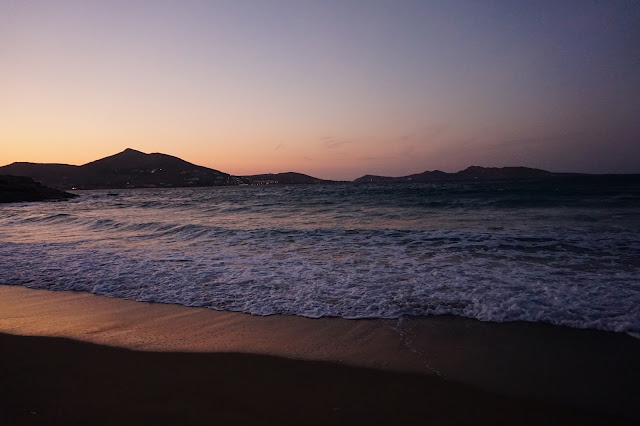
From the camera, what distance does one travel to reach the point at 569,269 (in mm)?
8312

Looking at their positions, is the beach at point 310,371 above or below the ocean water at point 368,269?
below

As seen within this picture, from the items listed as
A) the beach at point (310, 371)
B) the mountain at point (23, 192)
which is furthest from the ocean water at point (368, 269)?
the mountain at point (23, 192)

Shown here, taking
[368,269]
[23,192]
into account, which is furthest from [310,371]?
[23,192]

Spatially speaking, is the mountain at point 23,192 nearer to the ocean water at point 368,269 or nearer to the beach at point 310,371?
the ocean water at point 368,269

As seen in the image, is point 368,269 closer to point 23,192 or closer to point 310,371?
point 310,371

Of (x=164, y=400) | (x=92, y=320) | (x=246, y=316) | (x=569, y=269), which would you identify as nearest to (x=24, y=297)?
(x=92, y=320)

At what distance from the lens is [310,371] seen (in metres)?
4.07

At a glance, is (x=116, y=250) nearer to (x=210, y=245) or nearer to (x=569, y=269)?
(x=210, y=245)

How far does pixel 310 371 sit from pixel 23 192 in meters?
58.0

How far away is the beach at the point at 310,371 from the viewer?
10.8 ft

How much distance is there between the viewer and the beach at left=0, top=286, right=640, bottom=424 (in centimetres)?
330

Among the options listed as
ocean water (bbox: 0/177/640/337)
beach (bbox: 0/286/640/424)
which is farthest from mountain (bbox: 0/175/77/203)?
beach (bbox: 0/286/640/424)

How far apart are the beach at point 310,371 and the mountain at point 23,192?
51.3 m

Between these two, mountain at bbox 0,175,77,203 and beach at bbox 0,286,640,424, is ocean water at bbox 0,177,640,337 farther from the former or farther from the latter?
mountain at bbox 0,175,77,203
